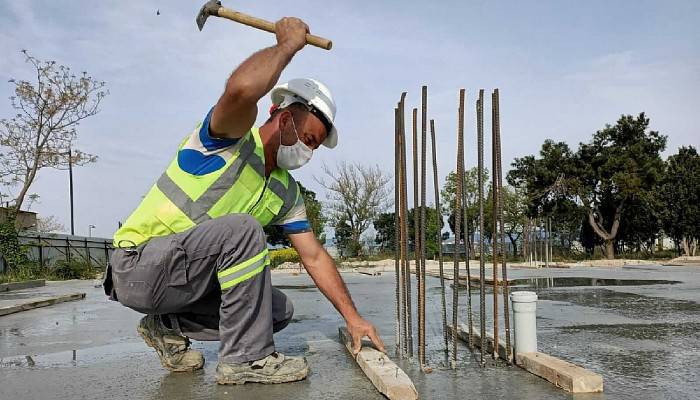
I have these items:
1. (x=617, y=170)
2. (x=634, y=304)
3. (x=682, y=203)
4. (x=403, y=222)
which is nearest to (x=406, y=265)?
(x=403, y=222)

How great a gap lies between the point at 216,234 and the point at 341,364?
38.5 inches

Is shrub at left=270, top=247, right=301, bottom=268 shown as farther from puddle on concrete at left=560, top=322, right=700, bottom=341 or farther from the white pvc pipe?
the white pvc pipe

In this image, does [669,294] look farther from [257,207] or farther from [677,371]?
[257,207]

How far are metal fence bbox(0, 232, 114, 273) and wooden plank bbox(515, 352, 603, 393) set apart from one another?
56.9ft

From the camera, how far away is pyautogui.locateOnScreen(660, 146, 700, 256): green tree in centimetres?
3475

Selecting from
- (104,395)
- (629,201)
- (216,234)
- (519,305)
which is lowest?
(104,395)

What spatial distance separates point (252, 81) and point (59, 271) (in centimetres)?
1934

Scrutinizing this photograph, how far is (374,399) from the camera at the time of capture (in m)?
2.41

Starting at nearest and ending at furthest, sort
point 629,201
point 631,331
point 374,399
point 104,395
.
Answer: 1. point 374,399
2. point 104,395
3. point 631,331
4. point 629,201

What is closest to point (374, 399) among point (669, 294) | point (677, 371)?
point (677, 371)

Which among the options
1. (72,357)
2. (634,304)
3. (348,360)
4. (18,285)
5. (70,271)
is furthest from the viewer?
(70,271)

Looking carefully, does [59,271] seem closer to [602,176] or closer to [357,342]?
[357,342]

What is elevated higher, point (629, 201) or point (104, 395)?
point (629, 201)

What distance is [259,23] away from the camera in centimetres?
272
